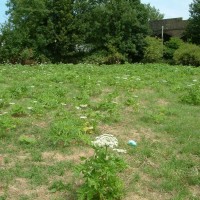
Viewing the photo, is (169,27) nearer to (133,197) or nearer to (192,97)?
(192,97)

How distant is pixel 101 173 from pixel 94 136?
1831 mm

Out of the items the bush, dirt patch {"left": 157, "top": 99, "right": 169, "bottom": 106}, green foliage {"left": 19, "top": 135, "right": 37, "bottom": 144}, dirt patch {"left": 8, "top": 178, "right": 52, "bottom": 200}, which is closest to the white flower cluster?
dirt patch {"left": 8, "top": 178, "right": 52, "bottom": 200}

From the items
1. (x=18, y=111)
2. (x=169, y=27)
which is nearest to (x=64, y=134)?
(x=18, y=111)

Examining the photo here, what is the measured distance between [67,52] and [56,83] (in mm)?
20294

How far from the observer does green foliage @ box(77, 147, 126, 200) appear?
328 centimetres

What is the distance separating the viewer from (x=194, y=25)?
105ft

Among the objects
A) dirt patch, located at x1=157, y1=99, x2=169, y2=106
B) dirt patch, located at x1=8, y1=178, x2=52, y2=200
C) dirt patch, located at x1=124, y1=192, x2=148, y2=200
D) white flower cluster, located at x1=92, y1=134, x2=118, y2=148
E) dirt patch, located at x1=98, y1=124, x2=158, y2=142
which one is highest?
white flower cluster, located at x1=92, y1=134, x2=118, y2=148

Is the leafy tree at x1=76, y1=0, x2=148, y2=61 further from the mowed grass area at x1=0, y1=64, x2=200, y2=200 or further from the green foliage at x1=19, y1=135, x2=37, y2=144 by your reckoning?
the green foliage at x1=19, y1=135, x2=37, y2=144

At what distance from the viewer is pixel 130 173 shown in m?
4.14

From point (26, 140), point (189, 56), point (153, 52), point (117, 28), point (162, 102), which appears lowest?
point (153, 52)

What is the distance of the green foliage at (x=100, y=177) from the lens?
3.28 m

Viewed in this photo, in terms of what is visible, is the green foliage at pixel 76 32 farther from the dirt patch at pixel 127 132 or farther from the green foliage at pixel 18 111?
the dirt patch at pixel 127 132

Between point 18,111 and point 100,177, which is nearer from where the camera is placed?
Result: point 100,177

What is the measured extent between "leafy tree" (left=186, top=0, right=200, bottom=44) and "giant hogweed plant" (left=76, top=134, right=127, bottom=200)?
97.2ft
